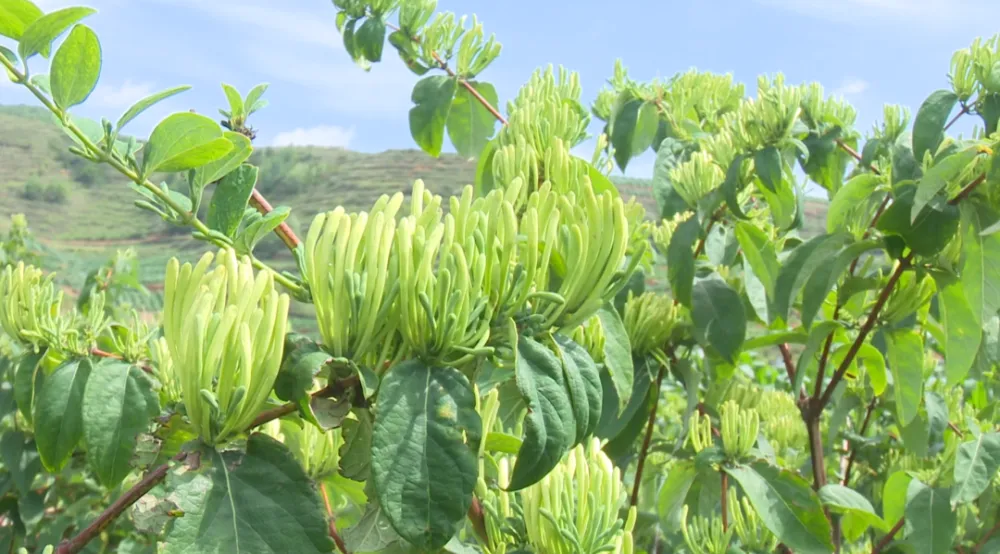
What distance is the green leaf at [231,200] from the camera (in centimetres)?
81

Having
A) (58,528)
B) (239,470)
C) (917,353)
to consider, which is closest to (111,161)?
(239,470)

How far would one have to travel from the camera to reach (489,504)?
79 centimetres

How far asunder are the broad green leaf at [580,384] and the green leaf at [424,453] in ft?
0.30

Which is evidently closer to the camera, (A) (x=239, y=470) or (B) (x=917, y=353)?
(A) (x=239, y=470)

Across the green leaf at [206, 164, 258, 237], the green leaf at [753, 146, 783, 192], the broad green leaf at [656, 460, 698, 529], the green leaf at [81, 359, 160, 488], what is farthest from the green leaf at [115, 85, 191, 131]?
the broad green leaf at [656, 460, 698, 529]

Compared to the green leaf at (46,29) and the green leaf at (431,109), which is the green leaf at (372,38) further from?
the green leaf at (46,29)

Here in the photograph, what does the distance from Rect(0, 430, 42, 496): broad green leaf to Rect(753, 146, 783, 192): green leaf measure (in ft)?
6.07

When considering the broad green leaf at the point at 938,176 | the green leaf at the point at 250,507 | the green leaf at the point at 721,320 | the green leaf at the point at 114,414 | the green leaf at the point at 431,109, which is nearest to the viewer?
the green leaf at the point at 250,507

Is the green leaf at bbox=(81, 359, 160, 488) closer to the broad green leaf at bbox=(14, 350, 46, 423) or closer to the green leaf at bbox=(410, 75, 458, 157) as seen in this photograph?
the broad green leaf at bbox=(14, 350, 46, 423)

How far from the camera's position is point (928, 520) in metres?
1.56

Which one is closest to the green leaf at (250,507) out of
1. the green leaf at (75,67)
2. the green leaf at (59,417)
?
the green leaf at (75,67)

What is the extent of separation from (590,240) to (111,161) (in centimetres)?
45

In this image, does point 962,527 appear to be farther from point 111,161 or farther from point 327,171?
point 327,171

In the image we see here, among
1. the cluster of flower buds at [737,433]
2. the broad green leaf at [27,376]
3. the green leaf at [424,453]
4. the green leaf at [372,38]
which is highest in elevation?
the green leaf at [372,38]
